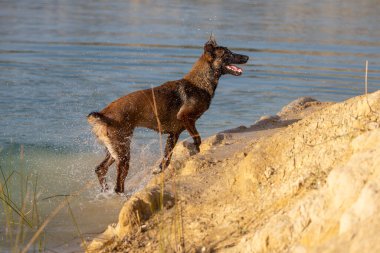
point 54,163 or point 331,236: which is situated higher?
point 331,236

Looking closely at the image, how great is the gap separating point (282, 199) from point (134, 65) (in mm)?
12512

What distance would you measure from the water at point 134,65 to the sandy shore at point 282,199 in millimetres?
1280

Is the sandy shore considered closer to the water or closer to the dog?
the water

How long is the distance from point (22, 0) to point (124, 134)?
20465 millimetres

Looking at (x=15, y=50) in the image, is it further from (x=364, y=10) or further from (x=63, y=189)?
(x=364, y=10)

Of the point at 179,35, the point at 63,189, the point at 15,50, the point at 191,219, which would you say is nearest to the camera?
the point at 191,219

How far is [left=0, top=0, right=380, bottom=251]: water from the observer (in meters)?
11.3

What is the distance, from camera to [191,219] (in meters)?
6.43

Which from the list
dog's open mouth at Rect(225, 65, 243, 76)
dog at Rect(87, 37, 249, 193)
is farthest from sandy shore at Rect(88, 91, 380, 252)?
dog's open mouth at Rect(225, 65, 243, 76)

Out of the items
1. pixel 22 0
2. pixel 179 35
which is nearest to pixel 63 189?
pixel 179 35

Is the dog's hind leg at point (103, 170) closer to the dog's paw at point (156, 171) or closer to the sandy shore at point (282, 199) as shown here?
the dog's paw at point (156, 171)

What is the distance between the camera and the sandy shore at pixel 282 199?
474 centimetres

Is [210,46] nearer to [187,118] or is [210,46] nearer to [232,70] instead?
[232,70]

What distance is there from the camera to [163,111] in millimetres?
10469
